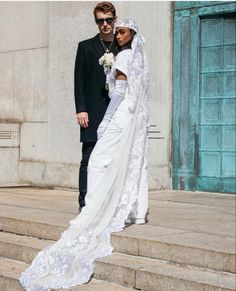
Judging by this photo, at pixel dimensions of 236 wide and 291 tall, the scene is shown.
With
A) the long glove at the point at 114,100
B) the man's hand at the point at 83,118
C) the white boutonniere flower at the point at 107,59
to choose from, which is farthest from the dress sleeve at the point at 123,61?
the man's hand at the point at 83,118

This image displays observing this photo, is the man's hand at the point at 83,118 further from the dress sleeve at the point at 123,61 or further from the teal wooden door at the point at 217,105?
the teal wooden door at the point at 217,105

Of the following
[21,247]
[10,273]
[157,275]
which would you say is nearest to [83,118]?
[21,247]

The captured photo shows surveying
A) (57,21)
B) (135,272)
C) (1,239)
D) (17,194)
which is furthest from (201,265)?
(57,21)

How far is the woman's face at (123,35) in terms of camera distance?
19.7 ft

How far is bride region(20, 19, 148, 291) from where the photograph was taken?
5773 millimetres

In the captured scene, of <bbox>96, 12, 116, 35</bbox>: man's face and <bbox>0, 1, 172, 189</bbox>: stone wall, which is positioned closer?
<bbox>96, 12, 116, 35</bbox>: man's face

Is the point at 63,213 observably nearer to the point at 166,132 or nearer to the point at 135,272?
the point at 135,272

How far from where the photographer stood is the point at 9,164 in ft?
34.9

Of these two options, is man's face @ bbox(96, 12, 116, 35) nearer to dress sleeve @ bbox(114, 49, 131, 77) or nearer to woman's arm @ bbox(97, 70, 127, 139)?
dress sleeve @ bbox(114, 49, 131, 77)

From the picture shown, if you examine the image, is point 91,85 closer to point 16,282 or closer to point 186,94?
point 16,282

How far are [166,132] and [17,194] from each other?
7.58ft

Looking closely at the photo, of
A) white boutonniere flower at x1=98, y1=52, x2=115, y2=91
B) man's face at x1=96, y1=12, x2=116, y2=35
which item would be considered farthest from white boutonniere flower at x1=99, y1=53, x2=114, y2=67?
man's face at x1=96, y1=12, x2=116, y2=35

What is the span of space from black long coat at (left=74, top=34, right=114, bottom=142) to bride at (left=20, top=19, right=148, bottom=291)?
367 mm

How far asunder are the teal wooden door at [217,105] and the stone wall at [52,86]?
1.67 ft
